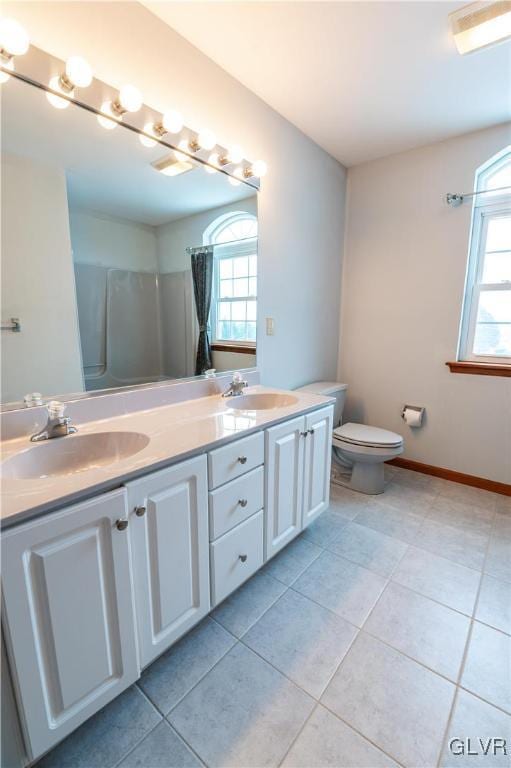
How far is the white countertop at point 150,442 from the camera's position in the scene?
0.74 meters

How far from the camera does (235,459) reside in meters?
1.21

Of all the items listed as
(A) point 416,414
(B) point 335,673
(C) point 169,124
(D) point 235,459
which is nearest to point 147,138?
(C) point 169,124

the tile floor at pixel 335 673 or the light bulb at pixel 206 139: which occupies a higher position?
the light bulb at pixel 206 139

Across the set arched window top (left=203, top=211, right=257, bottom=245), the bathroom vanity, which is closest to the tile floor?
the bathroom vanity

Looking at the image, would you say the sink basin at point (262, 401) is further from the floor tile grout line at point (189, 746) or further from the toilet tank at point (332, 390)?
the floor tile grout line at point (189, 746)

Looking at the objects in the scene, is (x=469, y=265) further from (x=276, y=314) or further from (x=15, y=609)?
(x=15, y=609)

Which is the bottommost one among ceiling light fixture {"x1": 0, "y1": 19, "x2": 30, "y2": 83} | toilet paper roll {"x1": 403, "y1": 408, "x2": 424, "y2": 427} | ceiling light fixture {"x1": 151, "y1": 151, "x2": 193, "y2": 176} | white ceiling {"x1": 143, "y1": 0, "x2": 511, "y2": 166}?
toilet paper roll {"x1": 403, "y1": 408, "x2": 424, "y2": 427}

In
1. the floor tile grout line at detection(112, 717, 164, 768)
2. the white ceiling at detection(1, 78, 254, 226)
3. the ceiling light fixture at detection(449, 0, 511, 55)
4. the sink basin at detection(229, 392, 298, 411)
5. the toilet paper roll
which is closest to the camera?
the floor tile grout line at detection(112, 717, 164, 768)

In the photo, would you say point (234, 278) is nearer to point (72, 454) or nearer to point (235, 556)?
point (72, 454)

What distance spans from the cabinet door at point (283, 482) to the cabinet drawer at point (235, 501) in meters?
0.07

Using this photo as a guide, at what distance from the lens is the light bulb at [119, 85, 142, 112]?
1.19m

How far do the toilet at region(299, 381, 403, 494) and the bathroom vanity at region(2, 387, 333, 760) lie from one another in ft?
2.76

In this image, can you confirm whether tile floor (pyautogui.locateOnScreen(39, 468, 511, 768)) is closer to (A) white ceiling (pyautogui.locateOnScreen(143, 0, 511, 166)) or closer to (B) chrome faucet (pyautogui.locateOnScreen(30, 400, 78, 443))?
(B) chrome faucet (pyautogui.locateOnScreen(30, 400, 78, 443))

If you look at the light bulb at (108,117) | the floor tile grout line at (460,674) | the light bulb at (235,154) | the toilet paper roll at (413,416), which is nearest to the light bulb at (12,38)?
the light bulb at (108,117)
